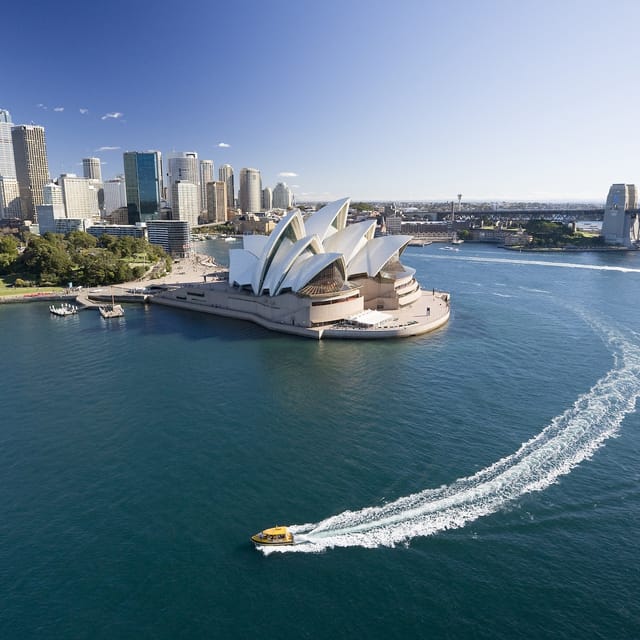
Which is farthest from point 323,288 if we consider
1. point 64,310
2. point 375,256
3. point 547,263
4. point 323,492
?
point 547,263

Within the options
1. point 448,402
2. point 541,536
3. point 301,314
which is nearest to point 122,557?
point 541,536

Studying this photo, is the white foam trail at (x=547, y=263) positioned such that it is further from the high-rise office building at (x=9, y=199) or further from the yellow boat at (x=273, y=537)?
the high-rise office building at (x=9, y=199)

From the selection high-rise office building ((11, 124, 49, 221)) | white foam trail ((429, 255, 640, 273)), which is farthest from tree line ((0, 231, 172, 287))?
high-rise office building ((11, 124, 49, 221))

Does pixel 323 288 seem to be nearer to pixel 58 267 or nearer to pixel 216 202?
pixel 58 267

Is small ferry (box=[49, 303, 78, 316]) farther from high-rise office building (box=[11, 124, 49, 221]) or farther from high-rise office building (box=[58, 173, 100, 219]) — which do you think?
high-rise office building (box=[11, 124, 49, 221])

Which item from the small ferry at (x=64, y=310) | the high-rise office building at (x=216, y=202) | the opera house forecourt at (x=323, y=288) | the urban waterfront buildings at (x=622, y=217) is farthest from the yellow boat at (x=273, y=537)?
the high-rise office building at (x=216, y=202)

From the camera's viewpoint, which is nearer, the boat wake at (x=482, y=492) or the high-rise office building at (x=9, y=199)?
the boat wake at (x=482, y=492)

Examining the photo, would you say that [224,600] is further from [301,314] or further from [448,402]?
[301,314]
